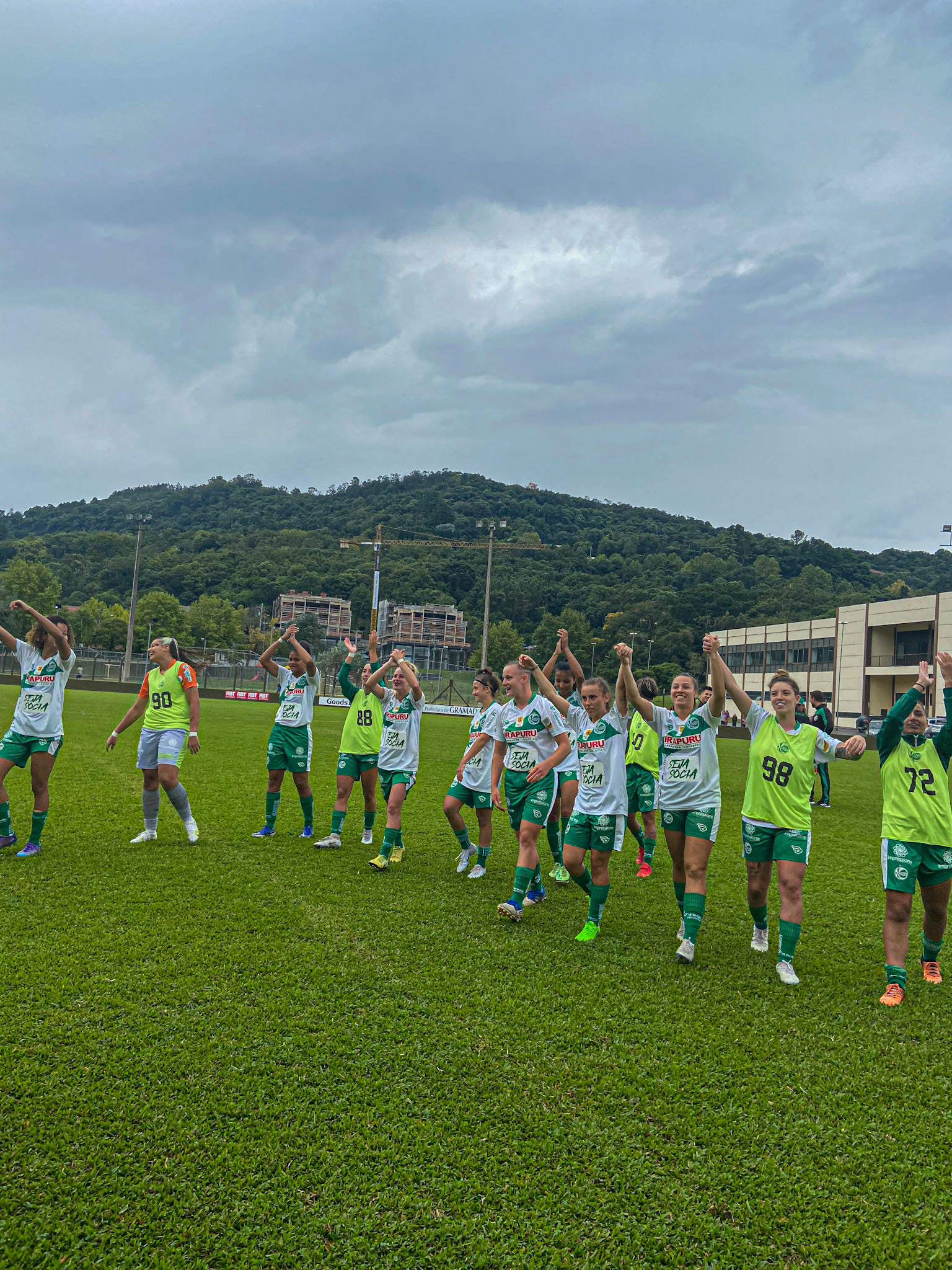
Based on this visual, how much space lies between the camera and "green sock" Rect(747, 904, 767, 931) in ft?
19.0

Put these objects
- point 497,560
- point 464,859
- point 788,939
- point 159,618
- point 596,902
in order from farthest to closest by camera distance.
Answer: point 497,560 < point 159,618 < point 464,859 < point 596,902 < point 788,939

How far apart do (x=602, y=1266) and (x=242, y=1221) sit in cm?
122

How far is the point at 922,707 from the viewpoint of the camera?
557 cm

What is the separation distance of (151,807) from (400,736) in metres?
2.70

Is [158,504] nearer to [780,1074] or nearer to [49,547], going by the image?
[49,547]

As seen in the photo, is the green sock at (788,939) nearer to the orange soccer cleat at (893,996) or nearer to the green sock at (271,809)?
the orange soccer cleat at (893,996)

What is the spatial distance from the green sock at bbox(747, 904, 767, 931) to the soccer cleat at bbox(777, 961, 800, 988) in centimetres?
52

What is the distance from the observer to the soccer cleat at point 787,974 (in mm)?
5176

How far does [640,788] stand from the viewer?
874cm

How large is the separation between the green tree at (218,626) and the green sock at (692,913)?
8615 centimetres

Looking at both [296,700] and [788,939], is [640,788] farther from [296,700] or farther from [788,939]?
[296,700]

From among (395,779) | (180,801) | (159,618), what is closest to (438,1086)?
(395,779)

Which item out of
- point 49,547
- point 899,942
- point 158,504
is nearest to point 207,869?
point 899,942

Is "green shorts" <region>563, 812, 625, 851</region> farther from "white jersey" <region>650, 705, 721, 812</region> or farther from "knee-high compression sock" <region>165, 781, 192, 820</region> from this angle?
"knee-high compression sock" <region>165, 781, 192, 820</region>
